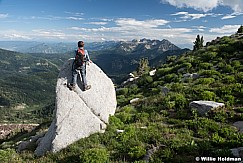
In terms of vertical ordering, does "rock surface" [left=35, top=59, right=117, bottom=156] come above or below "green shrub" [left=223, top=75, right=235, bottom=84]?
below

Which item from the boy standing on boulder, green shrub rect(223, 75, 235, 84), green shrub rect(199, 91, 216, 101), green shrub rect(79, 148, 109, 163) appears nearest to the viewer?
green shrub rect(79, 148, 109, 163)

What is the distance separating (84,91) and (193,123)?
22.8 feet

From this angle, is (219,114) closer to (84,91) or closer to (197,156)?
(197,156)

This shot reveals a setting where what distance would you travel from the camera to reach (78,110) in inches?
530

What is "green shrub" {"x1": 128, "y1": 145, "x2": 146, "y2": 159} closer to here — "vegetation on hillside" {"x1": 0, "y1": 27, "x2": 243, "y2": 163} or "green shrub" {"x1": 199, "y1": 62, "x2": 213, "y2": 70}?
"vegetation on hillside" {"x1": 0, "y1": 27, "x2": 243, "y2": 163}

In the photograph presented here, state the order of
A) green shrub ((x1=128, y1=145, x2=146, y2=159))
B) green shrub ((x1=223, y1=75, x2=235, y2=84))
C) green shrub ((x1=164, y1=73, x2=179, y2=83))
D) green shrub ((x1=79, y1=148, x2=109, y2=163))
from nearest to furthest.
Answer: green shrub ((x1=79, y1=148, x2=109, y2=163)) → green shrub ((x1=128, y1=145, x2=146, y2=159)) → green shrub ((x1=223, y1=75, x2=235, y2=84)) → green shrub ((x1=164, y1=73, x2=179, y2=83))

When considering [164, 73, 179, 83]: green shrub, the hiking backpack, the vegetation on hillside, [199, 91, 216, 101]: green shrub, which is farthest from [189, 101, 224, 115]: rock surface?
[164, 73, 179, 83]: green shrub

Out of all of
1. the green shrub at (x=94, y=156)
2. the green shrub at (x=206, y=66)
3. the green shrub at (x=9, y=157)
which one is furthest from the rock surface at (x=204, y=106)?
the green shrub at (x=9, y=157)

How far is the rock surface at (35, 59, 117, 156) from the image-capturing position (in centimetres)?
1227

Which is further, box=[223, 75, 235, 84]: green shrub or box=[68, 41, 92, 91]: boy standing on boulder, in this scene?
box=[223, 75, 235, 84]: green shrub

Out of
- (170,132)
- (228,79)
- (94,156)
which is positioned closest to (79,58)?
(94,156)

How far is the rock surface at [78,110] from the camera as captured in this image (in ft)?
A: 40.3

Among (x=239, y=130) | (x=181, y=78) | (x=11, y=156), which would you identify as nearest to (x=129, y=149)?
(x=239, y=130)

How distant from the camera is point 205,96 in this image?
48.8ft
